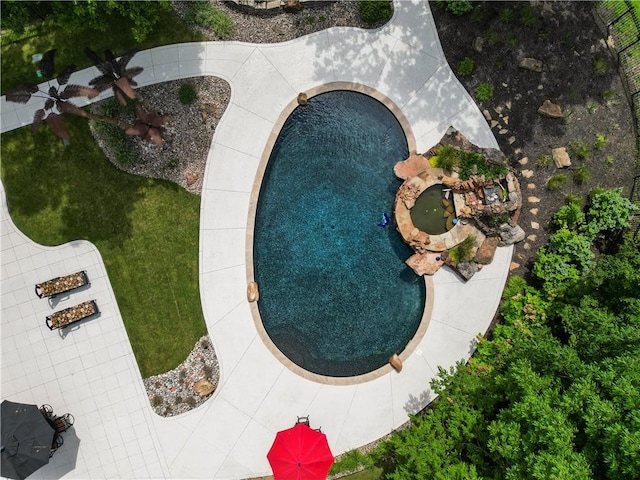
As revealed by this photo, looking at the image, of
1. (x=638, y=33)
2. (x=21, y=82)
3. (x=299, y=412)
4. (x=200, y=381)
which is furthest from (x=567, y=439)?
(x=21, y=82)

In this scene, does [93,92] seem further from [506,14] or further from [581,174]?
[581,174]

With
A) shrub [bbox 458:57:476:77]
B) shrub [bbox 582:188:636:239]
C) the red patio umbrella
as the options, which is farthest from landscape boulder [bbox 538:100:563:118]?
the red patio umbrella

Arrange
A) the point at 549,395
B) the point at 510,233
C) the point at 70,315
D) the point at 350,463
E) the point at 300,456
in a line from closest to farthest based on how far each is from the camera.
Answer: the point at 549,395, the point at 300,456, the point at 350,463, the point at 70,315, the point at 510,233

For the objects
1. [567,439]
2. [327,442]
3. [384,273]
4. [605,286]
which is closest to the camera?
[567,439]

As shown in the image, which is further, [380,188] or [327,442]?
[380,188]

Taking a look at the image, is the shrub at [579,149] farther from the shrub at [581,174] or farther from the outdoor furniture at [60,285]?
the outdoor furniture at [60,285]

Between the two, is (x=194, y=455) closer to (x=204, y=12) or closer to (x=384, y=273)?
(x=384, y=273)

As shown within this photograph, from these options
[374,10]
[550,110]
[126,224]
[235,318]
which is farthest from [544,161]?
[126,224]

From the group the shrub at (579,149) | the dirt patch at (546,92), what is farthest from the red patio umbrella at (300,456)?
the shrub at (579,149)
